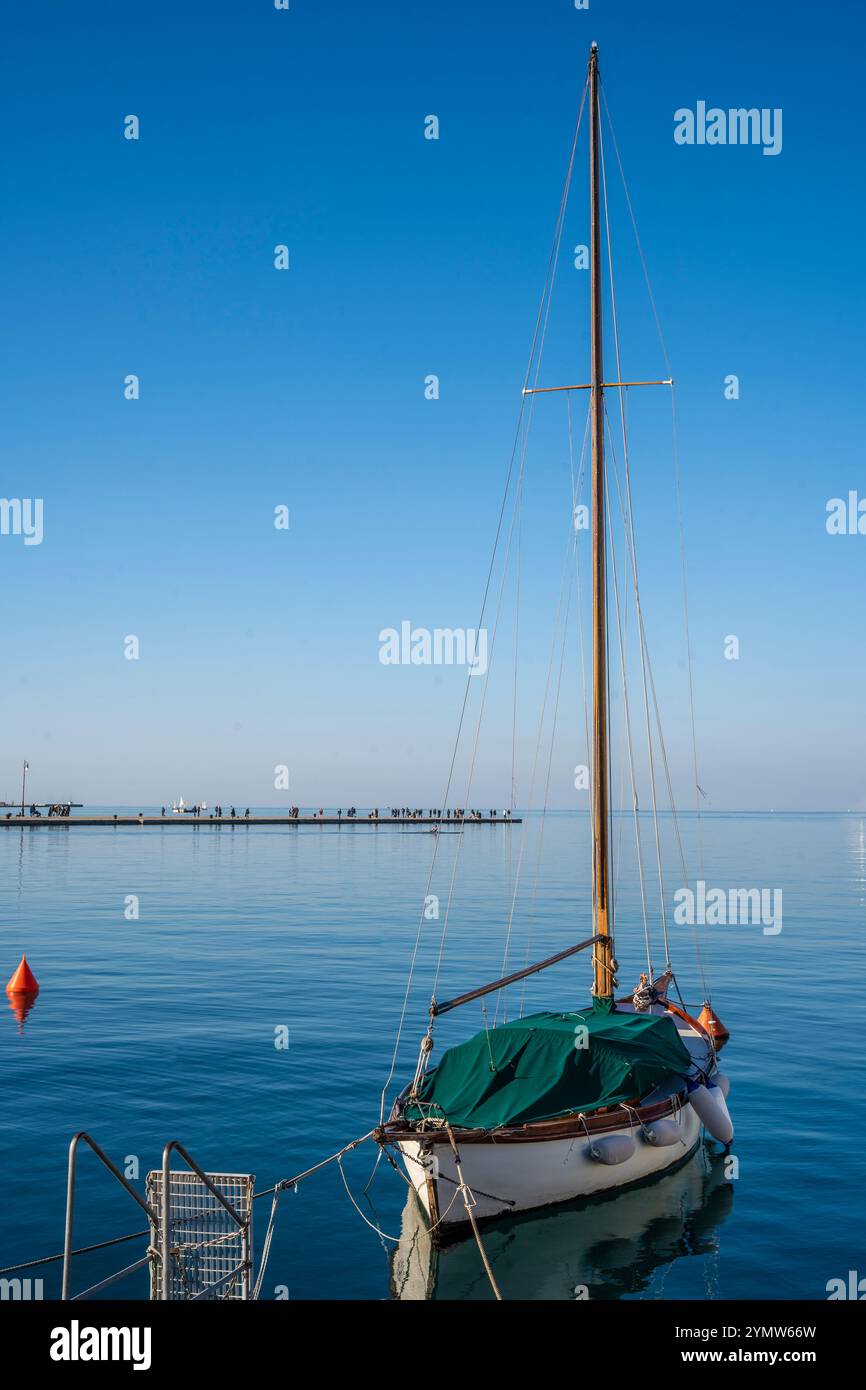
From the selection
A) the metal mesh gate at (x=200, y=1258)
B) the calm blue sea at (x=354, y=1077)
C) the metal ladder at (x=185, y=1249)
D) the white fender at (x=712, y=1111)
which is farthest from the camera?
the white fender at (x=712, y=1111)

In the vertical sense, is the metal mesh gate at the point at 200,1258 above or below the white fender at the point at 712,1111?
above

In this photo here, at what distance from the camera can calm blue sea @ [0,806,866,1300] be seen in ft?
54.0

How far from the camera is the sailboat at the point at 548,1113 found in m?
16.4

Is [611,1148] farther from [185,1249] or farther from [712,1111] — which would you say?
[185,1249]

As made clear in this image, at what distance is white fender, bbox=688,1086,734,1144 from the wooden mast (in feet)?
15.4

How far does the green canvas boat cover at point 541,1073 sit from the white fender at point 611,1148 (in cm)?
54

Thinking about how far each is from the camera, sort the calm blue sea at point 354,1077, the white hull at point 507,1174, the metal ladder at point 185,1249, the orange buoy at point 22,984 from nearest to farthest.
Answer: the metal ladder at point 185,1249
the white hull at point 507,1174
the calm blue sea at point 354,1077
the orange buoy at point 22,984

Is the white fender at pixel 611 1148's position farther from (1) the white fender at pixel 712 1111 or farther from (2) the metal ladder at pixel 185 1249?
(2) the metal ladder at pixel 185 1249

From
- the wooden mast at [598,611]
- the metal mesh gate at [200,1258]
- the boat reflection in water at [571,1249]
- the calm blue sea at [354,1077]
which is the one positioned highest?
the wooden mast at [598,611]

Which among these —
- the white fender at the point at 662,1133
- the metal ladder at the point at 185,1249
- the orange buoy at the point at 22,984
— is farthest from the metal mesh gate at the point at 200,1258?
the orange buoy at the point at 22,984

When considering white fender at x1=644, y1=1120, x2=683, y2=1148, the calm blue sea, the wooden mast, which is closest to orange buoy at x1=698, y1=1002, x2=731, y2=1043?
the calm blue sea

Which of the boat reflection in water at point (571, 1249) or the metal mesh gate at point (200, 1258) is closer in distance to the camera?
the metal mesh gate at point (200, 1258)

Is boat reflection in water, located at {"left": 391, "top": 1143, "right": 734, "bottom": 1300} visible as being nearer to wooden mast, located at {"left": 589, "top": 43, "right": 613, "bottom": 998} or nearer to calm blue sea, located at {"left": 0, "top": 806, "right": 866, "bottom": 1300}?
calm blue sea, located at {"left": 0, "top": 806, "right": 866, "bottom": 1300}
